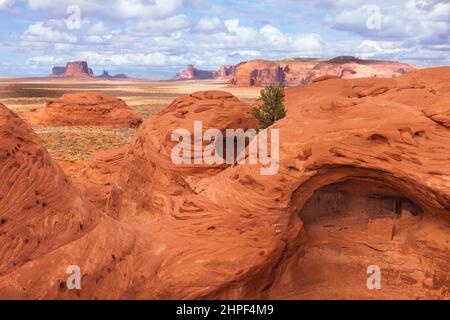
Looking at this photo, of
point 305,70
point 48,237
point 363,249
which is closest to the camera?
point 48,237

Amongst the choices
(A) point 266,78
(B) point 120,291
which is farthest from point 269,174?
(A) point 266,78

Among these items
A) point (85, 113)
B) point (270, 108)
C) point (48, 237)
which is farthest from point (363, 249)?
point (85, 113)

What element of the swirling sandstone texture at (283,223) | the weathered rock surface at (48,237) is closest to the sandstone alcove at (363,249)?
the swirling sandstone texture at (283,223)

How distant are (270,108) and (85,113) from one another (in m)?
32.0

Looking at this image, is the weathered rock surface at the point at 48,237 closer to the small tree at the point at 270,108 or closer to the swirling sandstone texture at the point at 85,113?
the small tree at the point at 270,108

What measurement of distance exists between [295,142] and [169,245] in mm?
2956

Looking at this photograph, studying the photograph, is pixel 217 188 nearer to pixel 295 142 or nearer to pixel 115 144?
pixel 295 142

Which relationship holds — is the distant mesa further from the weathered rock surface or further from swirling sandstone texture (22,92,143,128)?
the weathered rock surface

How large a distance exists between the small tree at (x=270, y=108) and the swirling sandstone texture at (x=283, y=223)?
4.71 meters

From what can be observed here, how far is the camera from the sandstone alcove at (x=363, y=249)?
7.54 meters

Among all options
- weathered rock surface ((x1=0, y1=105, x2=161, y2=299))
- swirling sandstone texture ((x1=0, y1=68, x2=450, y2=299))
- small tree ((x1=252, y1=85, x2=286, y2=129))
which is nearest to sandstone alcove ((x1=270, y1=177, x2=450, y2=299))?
swirling sandstone texture ((x1=0, y1=68, x2=450, y2=299))

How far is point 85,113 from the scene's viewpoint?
41.4 metres

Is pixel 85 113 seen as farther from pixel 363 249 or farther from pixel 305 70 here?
pixel 305 70

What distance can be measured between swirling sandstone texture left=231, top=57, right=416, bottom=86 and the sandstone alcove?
466ft
